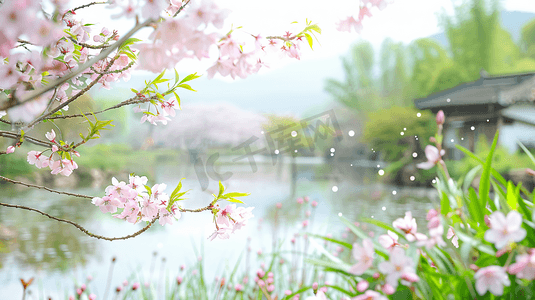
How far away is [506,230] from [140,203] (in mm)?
914

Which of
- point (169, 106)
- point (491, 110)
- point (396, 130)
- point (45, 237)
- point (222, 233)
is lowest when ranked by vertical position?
point (222, 233)

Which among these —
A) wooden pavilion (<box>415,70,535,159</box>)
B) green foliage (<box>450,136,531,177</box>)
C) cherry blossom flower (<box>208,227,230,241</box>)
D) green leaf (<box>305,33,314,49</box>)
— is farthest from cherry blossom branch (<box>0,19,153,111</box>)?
wooden pavilion (<box>415,70,535,159</box>)

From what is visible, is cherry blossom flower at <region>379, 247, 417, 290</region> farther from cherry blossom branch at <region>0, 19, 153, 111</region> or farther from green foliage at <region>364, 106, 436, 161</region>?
green foliage at <region>364, 106, 436, 161</region>

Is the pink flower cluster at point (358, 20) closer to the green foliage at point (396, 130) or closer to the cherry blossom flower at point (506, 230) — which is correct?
the cherry blossom flower at point (506, 230)

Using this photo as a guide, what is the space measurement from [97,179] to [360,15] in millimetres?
9402

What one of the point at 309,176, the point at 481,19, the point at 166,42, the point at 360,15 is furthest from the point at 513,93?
the point at 166,42

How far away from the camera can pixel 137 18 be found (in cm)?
57

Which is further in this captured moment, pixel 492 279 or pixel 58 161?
pixel 58 161

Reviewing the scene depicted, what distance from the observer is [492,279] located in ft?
1.62

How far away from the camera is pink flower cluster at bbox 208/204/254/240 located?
92 cm

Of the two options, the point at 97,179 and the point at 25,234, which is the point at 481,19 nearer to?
the point at 97,179

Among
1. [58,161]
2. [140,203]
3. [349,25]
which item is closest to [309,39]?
[349,25]

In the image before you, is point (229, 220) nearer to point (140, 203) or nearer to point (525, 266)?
point (140, 203)

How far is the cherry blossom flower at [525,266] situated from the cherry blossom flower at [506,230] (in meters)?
0.03
